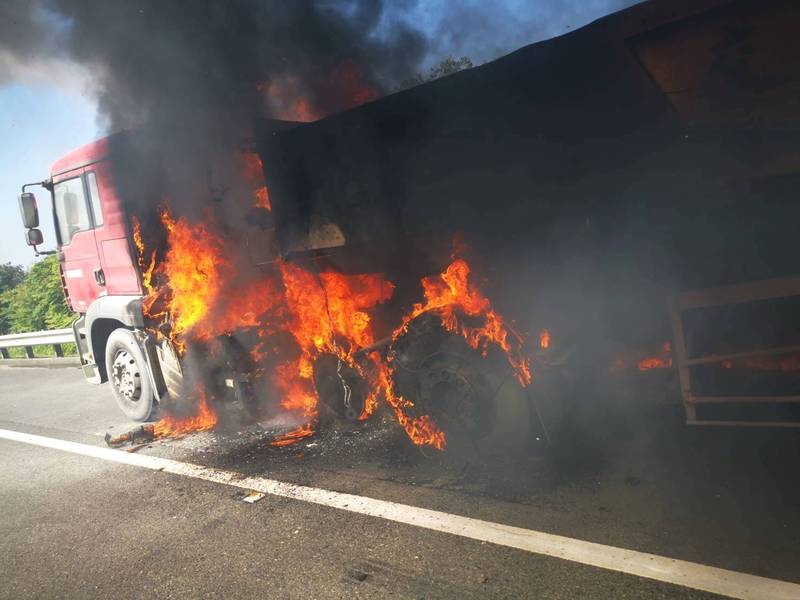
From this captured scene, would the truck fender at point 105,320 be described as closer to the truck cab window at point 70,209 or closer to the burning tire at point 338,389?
the truck cab window at point 70,209

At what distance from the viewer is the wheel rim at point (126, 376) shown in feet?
20.7

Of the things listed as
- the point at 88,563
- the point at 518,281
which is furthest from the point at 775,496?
the point at 88,563

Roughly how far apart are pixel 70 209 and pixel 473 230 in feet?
18.6

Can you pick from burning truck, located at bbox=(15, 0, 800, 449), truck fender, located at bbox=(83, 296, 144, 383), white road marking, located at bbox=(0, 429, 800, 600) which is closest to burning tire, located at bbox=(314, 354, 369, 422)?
burning truck, located at bbox=(15, 0, 800, 449)

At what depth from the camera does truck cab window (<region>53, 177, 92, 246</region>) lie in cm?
641

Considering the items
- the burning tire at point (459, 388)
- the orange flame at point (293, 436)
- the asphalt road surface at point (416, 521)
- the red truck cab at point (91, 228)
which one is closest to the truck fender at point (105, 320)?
the red truck cab at point (91, 228)

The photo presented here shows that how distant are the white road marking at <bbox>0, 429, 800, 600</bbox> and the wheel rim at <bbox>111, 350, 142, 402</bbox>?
2191mm

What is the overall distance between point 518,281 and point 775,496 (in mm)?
1963

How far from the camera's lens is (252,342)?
552 centimetres

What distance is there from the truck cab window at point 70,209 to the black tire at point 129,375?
4.79 ft

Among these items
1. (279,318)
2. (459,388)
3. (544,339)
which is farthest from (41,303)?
(544,339)

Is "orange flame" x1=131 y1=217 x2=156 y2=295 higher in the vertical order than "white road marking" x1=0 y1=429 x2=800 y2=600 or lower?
higher

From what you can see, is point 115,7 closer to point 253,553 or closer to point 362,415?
point 362,415

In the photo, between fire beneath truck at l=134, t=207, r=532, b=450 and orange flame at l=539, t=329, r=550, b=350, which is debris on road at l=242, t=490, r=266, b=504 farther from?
orange flame at l=539, t=329, r=550, b=350
